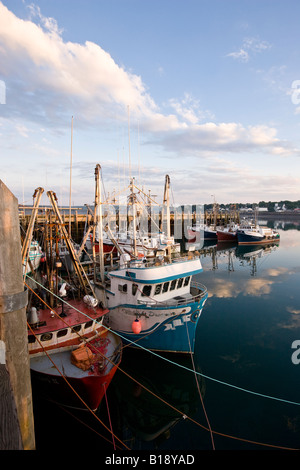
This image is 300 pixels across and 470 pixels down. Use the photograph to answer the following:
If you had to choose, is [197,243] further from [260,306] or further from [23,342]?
[23,342]

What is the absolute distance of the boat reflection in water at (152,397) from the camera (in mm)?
9747

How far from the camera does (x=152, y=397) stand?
11.6m

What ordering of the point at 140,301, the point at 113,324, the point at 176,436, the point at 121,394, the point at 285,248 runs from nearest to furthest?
1. the point at 176,436
2. the point at 121,394
3. the point at 140,301
4. the point at 113,324
5. the point at 285,248

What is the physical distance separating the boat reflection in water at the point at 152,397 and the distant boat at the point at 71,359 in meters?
1.56

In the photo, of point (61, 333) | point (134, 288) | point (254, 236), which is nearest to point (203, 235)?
point (254, 236)

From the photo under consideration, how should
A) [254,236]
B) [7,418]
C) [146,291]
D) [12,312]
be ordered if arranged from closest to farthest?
[7,418], [12,312], [146,291], [254,236]

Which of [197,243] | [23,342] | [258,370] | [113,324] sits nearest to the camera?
[23,342]

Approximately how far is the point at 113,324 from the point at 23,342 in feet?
41.9

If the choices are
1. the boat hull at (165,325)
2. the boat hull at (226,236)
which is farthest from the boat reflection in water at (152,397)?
the boat hull at (226,236)

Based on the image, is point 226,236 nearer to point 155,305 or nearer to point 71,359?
point 155,305

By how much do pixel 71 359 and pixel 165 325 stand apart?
17.4 ft

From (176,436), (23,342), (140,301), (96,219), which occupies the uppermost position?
(96,219)
